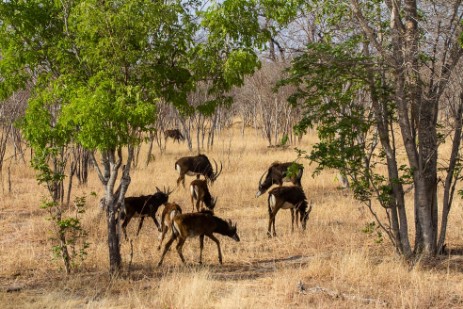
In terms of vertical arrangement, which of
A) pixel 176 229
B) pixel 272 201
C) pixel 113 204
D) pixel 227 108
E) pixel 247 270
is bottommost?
pixel 247 270

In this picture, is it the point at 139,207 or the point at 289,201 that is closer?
the point at 139,207

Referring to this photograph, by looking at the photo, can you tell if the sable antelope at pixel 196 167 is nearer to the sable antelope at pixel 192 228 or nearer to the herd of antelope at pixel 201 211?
the herd of antelope at pixel 201 211

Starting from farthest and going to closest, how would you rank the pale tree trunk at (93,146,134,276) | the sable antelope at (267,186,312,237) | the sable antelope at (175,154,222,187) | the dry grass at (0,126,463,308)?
the sable antelope at (175,154,222,187) → the sable antelope at (267,186,312,237) → the pale tree trunk at (93,146,134,276) → the dry grass at (0,126,463,308)

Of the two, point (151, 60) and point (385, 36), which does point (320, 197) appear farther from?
point (151, 60)

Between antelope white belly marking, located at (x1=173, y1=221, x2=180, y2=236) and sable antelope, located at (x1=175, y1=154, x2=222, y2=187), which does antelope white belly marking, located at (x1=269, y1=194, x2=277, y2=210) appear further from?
sable antelope, located at (x1=175, y1=154, x2=222, y2=187)

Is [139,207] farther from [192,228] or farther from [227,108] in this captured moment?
[227,108]

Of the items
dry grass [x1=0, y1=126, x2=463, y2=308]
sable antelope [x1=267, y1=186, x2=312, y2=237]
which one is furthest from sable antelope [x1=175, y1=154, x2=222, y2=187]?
sable antelope [x1=267, y1=186, x2=312, y2=237]

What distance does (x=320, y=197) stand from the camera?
14734 millimetres

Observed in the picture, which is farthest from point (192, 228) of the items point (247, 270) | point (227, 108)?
point (227, 108)

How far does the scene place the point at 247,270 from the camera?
861 cm

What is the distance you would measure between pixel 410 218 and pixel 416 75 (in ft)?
15.4

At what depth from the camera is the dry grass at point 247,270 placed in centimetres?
679

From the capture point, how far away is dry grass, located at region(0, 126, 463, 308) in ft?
22.3

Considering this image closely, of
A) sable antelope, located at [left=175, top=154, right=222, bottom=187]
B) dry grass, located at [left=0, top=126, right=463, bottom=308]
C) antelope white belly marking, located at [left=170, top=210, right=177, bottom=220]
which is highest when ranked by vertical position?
sable antelope, located at [left=175, top=154, right=222, bottom=187]
